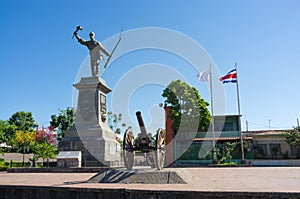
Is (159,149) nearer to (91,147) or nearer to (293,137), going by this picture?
(91,147)

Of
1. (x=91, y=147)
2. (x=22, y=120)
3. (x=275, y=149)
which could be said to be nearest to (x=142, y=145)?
(x=91, y=147)

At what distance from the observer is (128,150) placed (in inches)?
266

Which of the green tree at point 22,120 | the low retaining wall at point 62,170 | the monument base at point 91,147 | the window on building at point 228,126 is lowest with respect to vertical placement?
the low retaining wall at point 62,170

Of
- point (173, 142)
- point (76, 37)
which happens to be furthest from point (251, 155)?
point (76, 37)

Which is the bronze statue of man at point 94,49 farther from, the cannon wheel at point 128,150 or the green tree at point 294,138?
the green tree at point 294,138

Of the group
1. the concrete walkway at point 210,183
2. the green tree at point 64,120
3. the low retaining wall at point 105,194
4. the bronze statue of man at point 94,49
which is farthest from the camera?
the green tree at point 64,120

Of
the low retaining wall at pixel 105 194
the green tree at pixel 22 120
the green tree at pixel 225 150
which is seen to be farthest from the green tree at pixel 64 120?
the low retaining wall at pixel 105 194

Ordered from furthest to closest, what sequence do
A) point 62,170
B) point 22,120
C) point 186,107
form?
point 22,120
point 186,107
point 62,170

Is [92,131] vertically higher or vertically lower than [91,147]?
higher

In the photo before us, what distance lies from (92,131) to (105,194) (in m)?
8.27

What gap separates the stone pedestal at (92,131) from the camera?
11758 millimetres

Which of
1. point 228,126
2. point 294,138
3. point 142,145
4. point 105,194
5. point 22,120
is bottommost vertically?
point 105,194

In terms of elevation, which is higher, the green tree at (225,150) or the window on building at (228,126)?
the window on building at (228,126)

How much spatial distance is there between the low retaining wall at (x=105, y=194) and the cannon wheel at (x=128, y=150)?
7.10ft
